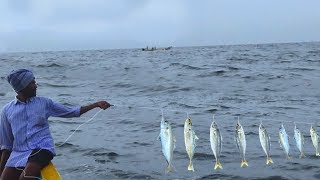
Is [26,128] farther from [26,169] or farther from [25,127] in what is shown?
[26,169]

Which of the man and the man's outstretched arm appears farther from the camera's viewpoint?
the man's outstretched arm

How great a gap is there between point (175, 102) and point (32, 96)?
53.3ft

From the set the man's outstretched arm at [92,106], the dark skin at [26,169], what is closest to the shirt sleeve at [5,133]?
the dark skin at [26,169]

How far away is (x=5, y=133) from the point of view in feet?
25.9

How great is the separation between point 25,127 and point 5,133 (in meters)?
0.56

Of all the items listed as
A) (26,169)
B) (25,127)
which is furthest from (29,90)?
(26,169)

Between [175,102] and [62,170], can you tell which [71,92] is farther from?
[62,170]

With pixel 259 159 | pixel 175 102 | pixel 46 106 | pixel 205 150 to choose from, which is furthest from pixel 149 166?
pixel 175 102

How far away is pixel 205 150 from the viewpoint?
1451 centimetres

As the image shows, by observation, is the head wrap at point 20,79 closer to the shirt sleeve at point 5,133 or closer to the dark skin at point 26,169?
the dark skin at point 26,169

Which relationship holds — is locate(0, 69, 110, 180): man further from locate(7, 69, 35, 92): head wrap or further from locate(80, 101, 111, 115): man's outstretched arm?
locate(80, 101, 111, 115): man's outstretched arm

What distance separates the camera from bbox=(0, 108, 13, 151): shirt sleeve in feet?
25.5

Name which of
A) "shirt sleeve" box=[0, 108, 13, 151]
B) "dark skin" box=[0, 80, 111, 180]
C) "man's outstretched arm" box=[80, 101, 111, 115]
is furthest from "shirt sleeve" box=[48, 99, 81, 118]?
"shirt sleeve" box=[0, 108, 13, 151]

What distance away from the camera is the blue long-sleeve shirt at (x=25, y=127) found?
7.56 m
